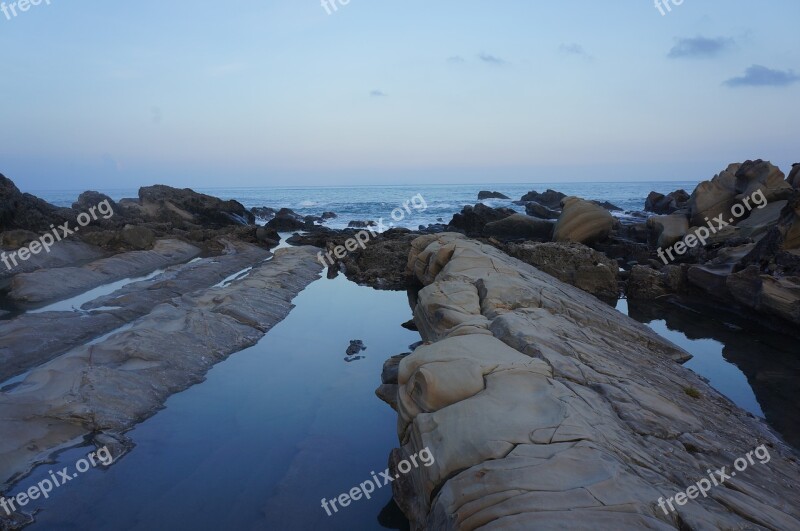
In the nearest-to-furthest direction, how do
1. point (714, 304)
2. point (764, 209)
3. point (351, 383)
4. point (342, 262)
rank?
point (351, 383) < point (714, 304) < point (764, 209) < point (342, 262)

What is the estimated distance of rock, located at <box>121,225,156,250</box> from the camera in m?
18.7

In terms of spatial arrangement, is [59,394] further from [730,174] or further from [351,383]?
[730,174]

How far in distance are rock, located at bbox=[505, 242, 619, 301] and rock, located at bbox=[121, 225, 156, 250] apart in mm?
13889

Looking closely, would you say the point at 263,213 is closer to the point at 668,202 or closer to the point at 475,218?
the point at 475,218

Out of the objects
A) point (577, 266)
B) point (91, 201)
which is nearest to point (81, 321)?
point (577, 266)

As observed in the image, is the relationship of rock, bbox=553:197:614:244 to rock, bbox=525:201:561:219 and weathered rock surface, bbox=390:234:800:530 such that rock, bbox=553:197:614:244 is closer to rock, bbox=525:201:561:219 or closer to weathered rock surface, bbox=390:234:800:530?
rock, bbox=525:201:561:219

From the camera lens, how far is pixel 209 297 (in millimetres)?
10906

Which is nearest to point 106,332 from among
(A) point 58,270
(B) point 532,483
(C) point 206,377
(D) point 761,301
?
(C) point 206,377

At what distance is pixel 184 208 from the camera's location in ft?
98.7

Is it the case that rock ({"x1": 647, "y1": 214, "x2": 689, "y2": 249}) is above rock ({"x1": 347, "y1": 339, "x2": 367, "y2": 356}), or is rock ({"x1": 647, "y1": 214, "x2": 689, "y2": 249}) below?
above

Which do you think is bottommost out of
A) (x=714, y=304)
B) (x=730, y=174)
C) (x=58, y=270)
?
(x=714, y=304)

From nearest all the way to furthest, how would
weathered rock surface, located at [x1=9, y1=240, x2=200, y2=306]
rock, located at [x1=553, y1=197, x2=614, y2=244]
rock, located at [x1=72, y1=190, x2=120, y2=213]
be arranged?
weathered rock surface, located at [x1=9, y1=240, x2=200, y2=306], rock, located at [x1=553, y1=197, x2=614, y2=244], rock, located at [x1=72, y1=190, x2=120, y2=213]

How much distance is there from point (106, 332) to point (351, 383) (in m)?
5.16

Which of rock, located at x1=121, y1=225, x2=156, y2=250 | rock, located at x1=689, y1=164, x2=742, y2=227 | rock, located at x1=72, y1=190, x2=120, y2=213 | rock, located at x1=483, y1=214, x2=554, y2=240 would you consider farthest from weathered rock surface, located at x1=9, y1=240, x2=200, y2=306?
rock, located at x1=689, y1=164, x2=742, y2=227
